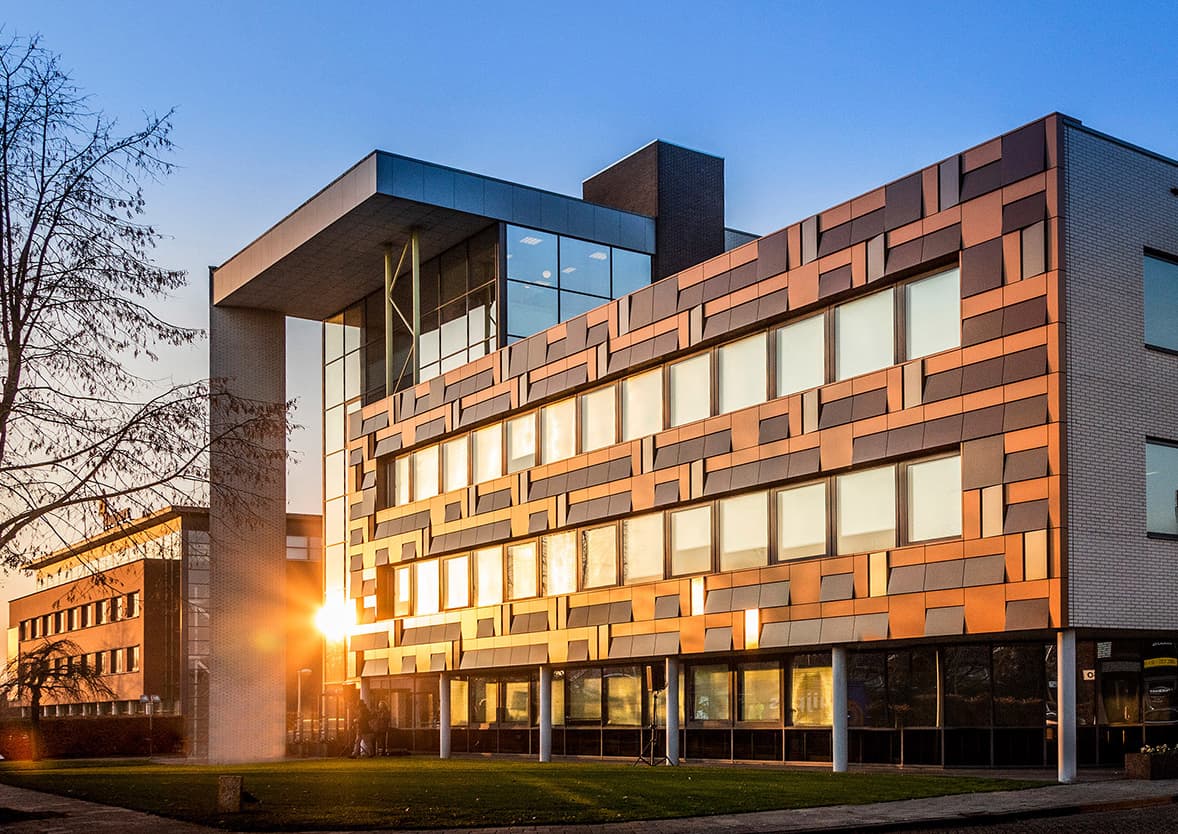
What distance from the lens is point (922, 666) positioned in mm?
30094

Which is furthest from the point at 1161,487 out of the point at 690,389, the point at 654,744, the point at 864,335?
the point at 654,744

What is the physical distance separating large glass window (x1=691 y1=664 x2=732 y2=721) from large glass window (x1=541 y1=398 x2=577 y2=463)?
7339mm

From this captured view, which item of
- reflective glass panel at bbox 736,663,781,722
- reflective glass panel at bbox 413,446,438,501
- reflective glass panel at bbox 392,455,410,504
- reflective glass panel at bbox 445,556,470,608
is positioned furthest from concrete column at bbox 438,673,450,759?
reflective glass panel at bbox 736,663,781,722

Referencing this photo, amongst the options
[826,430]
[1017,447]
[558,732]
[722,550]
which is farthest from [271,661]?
[1017,447]

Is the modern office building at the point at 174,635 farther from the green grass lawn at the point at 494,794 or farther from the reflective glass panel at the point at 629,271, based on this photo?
the green grass lawn at the point at 494,794

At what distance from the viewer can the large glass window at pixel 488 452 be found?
43312mm

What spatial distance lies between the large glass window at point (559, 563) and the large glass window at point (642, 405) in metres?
4.07

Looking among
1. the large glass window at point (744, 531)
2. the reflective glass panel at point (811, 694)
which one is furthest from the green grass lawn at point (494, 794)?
the large glass window at point (744, 531)

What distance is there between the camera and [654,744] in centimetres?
3594

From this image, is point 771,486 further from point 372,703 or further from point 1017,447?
point 372,703

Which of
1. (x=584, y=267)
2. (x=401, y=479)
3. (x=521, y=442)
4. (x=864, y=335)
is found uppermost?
(x=584, y=267)

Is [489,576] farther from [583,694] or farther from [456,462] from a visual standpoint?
[583,694]

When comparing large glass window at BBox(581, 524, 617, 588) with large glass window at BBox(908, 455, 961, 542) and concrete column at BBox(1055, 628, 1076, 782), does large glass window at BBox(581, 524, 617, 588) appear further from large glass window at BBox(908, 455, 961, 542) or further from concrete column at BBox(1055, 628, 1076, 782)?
concrete column at BBox(1055, 628, 1076, 782)

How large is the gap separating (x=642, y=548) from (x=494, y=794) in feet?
50.6
